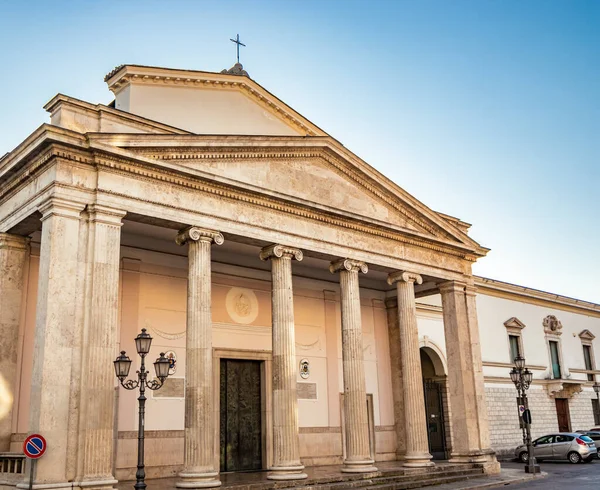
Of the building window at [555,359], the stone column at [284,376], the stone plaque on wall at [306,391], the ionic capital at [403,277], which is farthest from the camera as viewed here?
the building window at [555,359]

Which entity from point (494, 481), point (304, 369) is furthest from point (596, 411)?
point (304, 369)

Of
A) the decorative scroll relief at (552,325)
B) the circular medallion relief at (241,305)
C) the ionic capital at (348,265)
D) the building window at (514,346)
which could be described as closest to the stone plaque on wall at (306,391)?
the circular medallion relief at (241,305)

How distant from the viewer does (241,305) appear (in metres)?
19.4

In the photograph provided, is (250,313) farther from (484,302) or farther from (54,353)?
(484,302)

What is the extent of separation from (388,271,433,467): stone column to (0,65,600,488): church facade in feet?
0.16

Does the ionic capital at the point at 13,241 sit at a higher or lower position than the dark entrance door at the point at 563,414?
higher

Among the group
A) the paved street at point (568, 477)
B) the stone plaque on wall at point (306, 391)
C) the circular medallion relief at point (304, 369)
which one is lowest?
the paved street at point (568, 477)

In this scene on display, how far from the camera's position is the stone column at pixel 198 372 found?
13.4 meters

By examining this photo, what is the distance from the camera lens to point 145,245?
17297 millimetres

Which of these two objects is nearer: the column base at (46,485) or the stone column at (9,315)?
the column base at (46,485)

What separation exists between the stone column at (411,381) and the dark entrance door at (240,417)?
430 centimetres

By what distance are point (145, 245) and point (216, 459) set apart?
6.00 m

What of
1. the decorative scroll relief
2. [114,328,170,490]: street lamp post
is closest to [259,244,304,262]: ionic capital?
[114,328,170,490]: street lamp post

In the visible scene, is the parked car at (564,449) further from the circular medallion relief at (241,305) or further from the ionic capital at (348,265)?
the circular medallion relief at (241,305)
